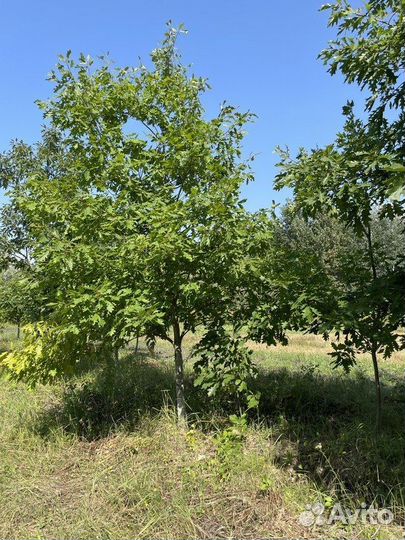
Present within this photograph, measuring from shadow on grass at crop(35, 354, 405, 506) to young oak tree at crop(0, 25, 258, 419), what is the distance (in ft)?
2.84

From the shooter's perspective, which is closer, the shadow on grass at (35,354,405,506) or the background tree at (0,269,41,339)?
the shadow on grass at (35,354,405,506)

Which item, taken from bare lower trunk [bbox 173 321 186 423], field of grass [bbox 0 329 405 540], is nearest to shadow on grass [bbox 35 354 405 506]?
field of grass [bbox 0 329 405 540]

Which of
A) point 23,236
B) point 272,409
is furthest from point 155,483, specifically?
point 23,236

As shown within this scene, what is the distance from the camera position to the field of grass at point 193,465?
11.6ft

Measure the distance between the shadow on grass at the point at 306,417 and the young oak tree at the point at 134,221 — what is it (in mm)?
867

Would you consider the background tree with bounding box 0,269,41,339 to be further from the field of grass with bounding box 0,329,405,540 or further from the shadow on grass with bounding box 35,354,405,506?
the field of grass with bounding box 0,329,405,540

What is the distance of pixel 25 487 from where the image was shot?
13.6 ft

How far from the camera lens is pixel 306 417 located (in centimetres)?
559

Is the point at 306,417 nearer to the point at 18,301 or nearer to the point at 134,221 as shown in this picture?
the point at 134,221

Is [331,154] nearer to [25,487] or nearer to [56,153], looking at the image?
[25,487]

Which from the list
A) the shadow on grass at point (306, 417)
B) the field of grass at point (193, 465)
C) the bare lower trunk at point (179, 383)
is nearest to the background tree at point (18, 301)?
the shadow on grass at point (306, 417)

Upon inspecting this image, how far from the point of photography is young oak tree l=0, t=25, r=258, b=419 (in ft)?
14.6

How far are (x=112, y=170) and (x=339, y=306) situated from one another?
2.92 m

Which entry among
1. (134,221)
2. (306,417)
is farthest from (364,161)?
(306,417)
